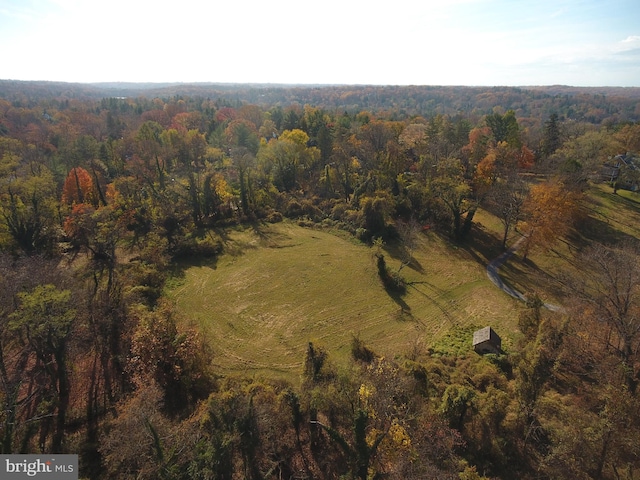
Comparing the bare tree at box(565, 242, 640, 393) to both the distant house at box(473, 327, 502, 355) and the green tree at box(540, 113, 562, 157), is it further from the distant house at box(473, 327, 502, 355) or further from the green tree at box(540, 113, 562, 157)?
the green tree at box(540, 113, 562, 157)

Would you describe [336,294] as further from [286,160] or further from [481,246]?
[286,160]

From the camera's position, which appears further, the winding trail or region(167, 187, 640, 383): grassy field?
the winding trail

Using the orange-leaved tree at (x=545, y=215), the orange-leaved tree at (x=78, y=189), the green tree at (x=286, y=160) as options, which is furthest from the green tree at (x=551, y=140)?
the orange-leaved tree at (x=78, y=189)

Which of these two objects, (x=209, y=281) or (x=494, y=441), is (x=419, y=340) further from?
(x=209, y=281)

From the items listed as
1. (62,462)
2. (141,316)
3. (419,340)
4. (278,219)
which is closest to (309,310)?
(419,340)

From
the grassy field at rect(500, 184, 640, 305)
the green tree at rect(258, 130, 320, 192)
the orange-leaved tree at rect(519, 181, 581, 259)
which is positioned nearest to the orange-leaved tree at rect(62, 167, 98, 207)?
the green tree at rect(258, 130, 320, 192)

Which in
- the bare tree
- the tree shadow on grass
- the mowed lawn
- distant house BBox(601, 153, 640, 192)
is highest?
distant house BBox(601, 153, 640, 192)
